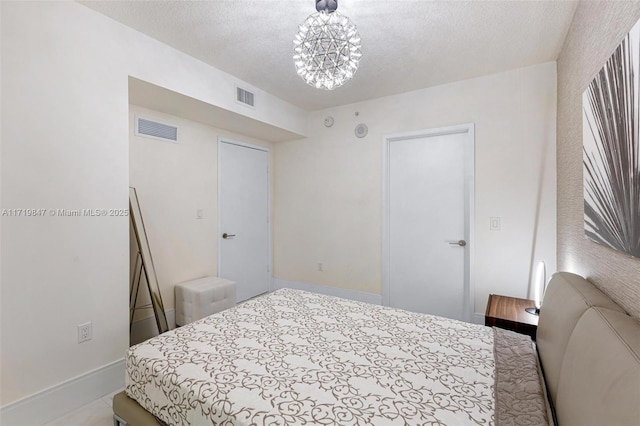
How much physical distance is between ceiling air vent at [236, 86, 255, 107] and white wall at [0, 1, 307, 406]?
85 centimetres

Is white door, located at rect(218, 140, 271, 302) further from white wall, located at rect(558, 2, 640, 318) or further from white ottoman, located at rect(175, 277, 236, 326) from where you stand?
white wall, located at rect(558, 2, 640, 318)

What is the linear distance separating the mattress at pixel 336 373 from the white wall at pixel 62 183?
0.79m

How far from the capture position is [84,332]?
6.44ft

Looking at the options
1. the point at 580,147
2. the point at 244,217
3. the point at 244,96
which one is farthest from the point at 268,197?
the point at 580,147

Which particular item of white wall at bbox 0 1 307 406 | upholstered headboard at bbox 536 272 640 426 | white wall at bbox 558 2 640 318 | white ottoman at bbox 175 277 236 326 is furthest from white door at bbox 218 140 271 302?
white wall at bbox 558 2 640 318

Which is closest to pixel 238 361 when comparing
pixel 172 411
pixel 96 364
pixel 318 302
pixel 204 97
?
pixel 172 411

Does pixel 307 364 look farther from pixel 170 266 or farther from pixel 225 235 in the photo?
pixel 225 235

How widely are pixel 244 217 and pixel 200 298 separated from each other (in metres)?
1.31

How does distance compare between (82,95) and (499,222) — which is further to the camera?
(499,222)

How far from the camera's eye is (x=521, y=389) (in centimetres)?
115

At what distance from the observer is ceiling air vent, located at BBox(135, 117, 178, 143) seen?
2813mm

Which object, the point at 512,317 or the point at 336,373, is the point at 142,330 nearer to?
the point at 336,373

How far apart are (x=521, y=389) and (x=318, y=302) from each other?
1328 mm

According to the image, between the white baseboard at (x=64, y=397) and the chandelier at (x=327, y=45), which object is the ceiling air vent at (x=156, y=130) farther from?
the white baseboard at (x=64, y=397)
